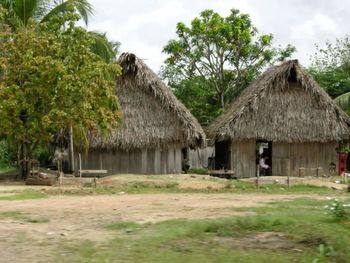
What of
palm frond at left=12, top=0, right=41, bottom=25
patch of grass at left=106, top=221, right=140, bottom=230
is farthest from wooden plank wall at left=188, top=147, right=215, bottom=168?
patch of grass at left=106, top=221, right=140, bottom=230

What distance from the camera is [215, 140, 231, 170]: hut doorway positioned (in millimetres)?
27320

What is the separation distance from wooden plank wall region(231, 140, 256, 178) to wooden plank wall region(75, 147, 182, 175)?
261 cm

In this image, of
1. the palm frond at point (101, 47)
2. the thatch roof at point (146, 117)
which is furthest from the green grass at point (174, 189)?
the palm frond at point (101, 47)

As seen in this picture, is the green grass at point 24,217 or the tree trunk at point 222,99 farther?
the tree trunk at point 222,99

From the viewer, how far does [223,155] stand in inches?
1167

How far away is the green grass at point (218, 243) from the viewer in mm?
6895

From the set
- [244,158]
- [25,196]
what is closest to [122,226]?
[25,196]

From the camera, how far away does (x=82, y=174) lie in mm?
24375

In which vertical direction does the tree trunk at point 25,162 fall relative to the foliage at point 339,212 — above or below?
above

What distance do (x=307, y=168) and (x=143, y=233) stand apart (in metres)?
18.8

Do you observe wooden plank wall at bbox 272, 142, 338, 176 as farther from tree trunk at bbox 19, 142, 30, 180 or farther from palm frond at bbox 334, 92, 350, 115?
tree trunk at bbox 19, 142, 30, 180

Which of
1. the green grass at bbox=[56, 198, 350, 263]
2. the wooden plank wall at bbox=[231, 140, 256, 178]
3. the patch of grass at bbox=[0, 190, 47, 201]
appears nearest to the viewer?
the green grass at bbox=[56, 198, 350, 263]

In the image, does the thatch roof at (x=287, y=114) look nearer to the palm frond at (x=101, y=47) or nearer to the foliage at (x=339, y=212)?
the palm frond at (x=101, y=47)

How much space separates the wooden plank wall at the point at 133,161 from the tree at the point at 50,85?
4.12 meters
